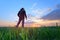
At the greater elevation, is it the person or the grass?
the person

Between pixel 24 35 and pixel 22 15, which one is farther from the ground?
pixel 22 15

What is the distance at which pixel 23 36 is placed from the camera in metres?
3.42

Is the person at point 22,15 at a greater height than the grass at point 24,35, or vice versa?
the person at point 22,15

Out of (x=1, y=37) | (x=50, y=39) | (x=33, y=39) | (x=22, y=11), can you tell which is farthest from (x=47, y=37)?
(x=22, y=11)

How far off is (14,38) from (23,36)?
1.31 feet

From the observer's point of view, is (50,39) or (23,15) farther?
(23,15)

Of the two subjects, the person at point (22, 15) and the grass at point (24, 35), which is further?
the person at point (22, 15)

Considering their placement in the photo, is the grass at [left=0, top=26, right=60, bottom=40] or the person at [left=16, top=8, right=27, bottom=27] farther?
the person at [left=16, top=8, right=27, bottom=27]

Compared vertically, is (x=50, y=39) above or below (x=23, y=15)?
below

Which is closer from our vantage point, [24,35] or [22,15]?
[24,35]

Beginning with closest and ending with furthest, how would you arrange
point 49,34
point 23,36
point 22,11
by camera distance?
1. point 23,36
2. point 49,34
3. point 22,11

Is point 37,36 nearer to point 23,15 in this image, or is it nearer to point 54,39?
point 54,39

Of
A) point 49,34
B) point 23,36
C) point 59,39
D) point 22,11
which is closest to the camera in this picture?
point 23,36

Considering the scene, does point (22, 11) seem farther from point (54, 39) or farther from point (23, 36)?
point (23, 36)
